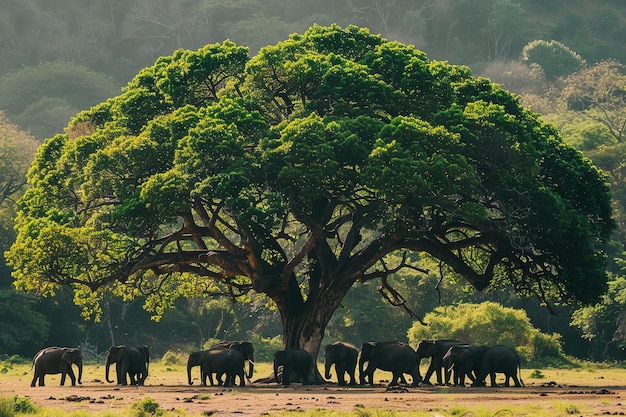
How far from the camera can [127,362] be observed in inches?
1443

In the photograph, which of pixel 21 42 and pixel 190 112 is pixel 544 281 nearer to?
pixel 190 112

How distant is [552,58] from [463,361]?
99.8m

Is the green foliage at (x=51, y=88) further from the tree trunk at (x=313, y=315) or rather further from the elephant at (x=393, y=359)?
the elephant at (x=393, y=359)

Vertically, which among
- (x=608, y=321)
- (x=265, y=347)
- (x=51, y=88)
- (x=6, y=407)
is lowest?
(x=6, y=407)

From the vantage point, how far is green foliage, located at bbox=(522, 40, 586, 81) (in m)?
130

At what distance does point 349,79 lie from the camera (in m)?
36.2

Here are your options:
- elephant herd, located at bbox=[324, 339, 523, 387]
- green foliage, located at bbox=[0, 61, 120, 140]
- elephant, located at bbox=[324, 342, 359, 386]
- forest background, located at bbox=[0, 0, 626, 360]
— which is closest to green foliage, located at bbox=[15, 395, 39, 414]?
elephant herd, located at bbox=[324, 339, 523, 387]

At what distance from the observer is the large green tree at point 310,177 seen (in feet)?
112

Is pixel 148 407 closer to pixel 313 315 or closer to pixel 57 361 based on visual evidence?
pixel 57 361

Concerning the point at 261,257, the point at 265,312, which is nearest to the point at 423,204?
the point at 261,257

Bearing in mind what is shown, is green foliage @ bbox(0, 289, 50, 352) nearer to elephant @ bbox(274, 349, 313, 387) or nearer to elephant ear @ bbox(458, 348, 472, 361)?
elephant @ bbox(274, 349, 313, 387)

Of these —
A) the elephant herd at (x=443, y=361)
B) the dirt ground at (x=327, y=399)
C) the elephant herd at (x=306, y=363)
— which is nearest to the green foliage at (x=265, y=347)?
the elephant herd at (x=443, y=361)

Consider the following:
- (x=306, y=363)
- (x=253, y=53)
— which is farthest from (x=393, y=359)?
(x=253, y=53)

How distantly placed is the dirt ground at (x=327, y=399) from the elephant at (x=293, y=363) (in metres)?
0.35
